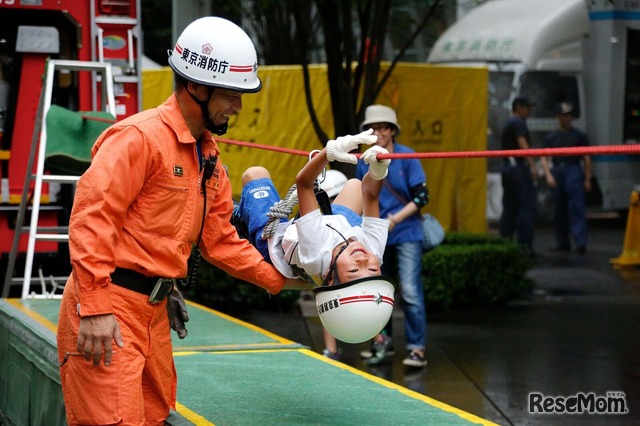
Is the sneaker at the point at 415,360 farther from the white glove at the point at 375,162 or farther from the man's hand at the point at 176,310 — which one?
the man's hand at the point at 176,310

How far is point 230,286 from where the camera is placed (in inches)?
460

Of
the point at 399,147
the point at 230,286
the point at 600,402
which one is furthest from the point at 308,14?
the point at 600,402

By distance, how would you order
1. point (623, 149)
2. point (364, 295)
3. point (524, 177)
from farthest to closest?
point (524, 177) < point (364, 295) < point (623, 149)

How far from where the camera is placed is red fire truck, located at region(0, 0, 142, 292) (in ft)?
29.9

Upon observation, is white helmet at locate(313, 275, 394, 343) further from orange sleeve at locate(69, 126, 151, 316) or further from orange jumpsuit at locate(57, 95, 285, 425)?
orange sleeve at locate(69, 126, 151, 316)

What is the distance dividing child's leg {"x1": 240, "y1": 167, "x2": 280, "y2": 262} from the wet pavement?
1.09 meters

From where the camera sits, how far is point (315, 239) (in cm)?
468

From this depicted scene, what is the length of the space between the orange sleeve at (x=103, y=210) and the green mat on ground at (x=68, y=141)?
12.7ft

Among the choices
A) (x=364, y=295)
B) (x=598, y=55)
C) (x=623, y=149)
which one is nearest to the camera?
(x=623, y=149)

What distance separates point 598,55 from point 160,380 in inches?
621

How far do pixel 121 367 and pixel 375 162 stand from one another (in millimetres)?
1328

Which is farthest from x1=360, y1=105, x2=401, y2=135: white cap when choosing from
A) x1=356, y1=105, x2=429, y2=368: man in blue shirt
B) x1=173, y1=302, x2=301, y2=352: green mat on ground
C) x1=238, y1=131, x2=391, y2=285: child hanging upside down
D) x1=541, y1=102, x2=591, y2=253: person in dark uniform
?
x1=541, y1=102, x2=591, y2=253: person in dark uniform

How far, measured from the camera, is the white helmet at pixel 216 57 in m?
4.12

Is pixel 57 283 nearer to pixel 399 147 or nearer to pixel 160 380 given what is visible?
pixel 399 147
